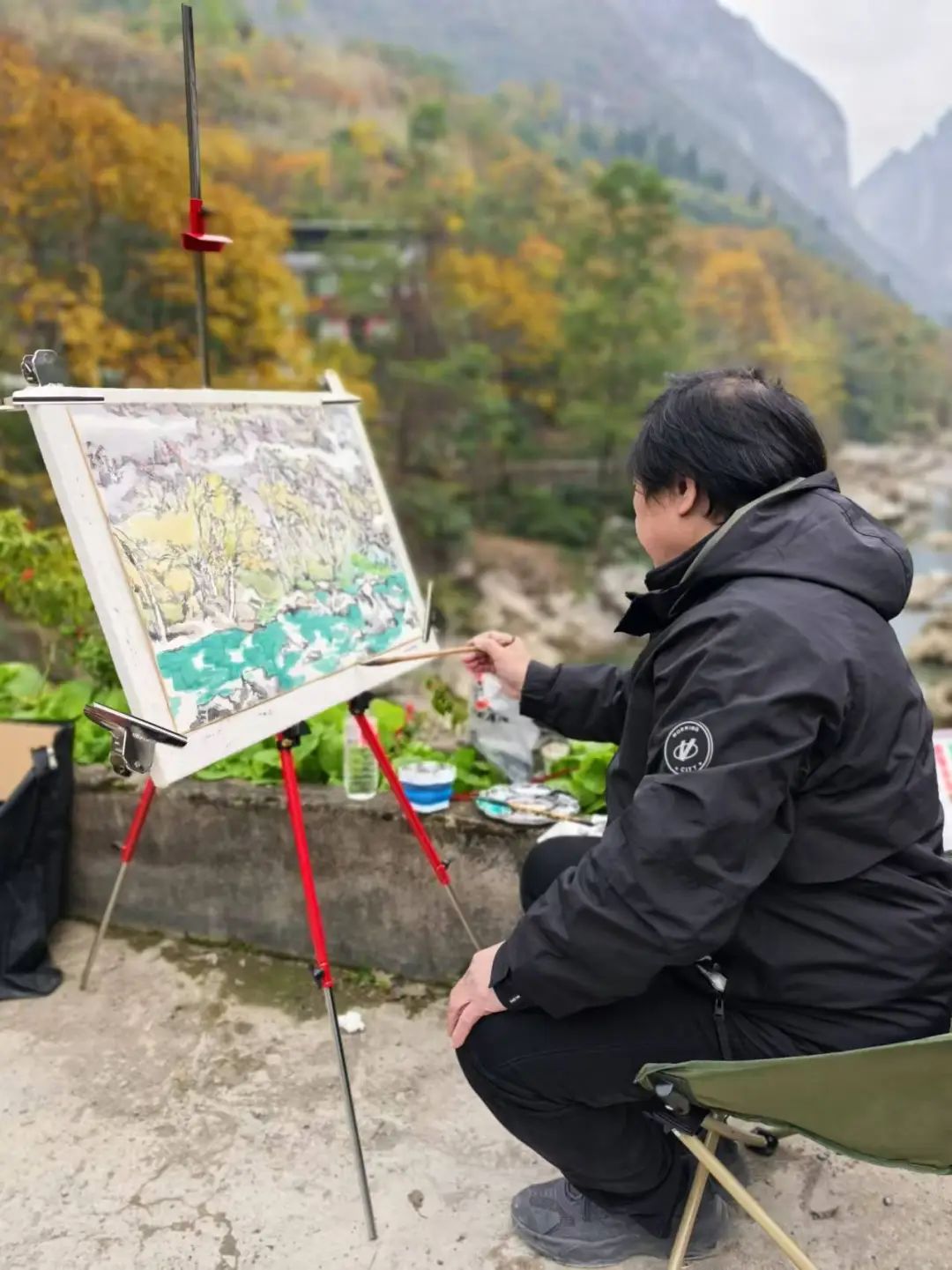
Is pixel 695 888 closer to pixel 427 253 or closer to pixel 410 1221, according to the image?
pixel 410 1221

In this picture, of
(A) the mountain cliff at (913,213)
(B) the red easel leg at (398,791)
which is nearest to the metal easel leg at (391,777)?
(B) the red easel leg at (398,791)

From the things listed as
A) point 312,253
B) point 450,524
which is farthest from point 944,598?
point 312,253

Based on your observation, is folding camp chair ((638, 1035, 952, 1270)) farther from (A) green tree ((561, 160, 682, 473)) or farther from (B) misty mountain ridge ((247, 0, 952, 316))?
(B) misty mountain ridge ((247, 0, 952, 316))

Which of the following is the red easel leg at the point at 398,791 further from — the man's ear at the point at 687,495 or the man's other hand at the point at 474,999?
the man's ear at the point at 687,495

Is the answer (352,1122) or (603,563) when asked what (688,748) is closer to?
(352,1122)

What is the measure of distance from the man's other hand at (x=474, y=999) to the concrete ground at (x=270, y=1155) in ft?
1.72

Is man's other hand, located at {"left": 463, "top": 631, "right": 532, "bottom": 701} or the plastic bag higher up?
man's other hand, located at {"left": 463, "top": 631, "right": 532, "bottom": 701}

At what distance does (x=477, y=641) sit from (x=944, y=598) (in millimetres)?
7328

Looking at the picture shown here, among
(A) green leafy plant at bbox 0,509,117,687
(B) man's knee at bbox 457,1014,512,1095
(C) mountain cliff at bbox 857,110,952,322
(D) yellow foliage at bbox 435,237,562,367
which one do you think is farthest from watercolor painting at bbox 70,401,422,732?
(C) mountain cliff at bbox 857,110,952,322

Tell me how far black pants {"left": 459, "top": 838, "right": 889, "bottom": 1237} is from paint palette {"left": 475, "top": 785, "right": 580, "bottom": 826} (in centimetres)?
87

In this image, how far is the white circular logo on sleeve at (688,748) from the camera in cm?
121

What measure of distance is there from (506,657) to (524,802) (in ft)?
1.78

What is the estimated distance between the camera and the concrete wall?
95.3 inches

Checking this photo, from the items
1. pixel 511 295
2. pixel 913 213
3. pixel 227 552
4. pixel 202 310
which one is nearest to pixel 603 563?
pixel 511 295
